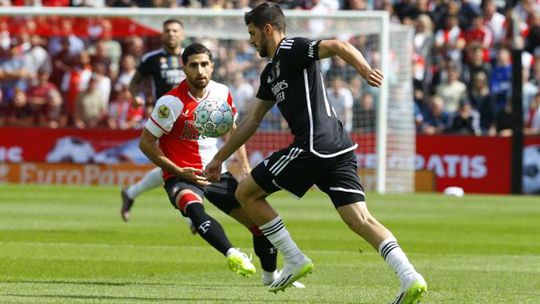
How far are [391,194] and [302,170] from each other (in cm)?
1482

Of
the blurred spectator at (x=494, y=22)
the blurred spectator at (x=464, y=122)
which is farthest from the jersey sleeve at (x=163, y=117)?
the blurred spectator at (x=494, y=22)

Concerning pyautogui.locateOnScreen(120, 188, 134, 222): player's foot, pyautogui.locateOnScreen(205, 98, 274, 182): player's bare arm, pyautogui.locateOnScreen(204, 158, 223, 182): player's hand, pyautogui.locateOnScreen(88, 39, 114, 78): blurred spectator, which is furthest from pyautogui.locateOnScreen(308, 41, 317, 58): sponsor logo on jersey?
pyautogui.locateOnScreen(88, 39, 114, 78): blurred spectator

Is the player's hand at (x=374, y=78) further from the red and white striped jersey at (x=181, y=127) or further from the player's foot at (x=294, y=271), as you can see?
the red and white striped jersey at (x=181, y=127)

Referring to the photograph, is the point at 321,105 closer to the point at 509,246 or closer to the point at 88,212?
the point at 509,246

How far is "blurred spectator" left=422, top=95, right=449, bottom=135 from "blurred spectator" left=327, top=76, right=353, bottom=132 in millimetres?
1789

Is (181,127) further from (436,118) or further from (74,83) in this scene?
(74,83)

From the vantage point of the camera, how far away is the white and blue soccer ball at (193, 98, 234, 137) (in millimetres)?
10992

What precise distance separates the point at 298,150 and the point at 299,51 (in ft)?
2.37

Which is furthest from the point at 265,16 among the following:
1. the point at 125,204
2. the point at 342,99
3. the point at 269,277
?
the point at 342,99

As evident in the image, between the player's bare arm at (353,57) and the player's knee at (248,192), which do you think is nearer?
the player's bare arm at (353,57)

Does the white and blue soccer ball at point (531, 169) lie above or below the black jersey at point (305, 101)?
below

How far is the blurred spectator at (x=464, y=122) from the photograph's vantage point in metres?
25.6

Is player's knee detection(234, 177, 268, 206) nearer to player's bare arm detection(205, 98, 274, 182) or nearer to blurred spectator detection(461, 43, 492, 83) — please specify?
player's bare arm detection(205, 98, 274, 182)

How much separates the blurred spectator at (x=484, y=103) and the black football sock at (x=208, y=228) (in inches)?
623
